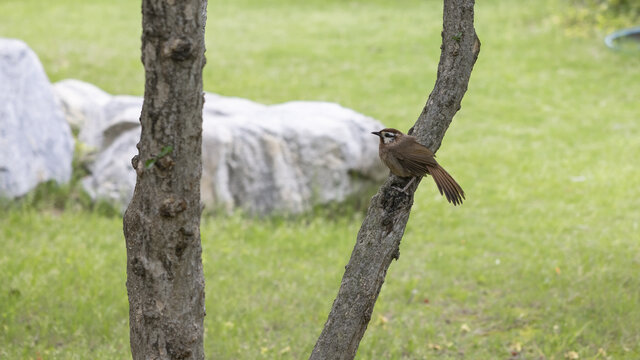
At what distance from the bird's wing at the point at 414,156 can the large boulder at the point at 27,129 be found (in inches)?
183

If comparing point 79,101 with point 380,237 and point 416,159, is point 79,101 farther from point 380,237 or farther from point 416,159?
point 380,237

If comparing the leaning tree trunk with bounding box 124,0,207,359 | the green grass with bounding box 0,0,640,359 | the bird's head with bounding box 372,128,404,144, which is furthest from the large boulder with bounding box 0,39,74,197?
the leaning tree trunk with bounding box 124,0,207,359

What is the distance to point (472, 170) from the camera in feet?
29.5

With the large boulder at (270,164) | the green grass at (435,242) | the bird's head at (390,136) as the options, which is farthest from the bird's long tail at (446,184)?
the large boulder at (270,164)

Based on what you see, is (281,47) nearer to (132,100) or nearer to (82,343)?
(132,100)

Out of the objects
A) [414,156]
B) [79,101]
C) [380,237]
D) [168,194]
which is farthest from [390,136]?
[79,101]

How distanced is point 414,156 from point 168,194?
1356 millimetres

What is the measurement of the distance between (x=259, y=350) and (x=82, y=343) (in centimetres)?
113

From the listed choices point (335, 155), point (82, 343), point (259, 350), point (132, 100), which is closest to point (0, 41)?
point (132, 100)

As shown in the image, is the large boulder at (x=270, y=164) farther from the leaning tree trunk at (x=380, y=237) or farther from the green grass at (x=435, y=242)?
the leaning tree trunk at (x=380, y=237)

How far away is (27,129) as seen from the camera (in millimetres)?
7316

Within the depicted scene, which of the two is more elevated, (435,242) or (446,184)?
(446,184)

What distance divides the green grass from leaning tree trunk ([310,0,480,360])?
158 cm

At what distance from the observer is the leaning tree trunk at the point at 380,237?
330 cm
